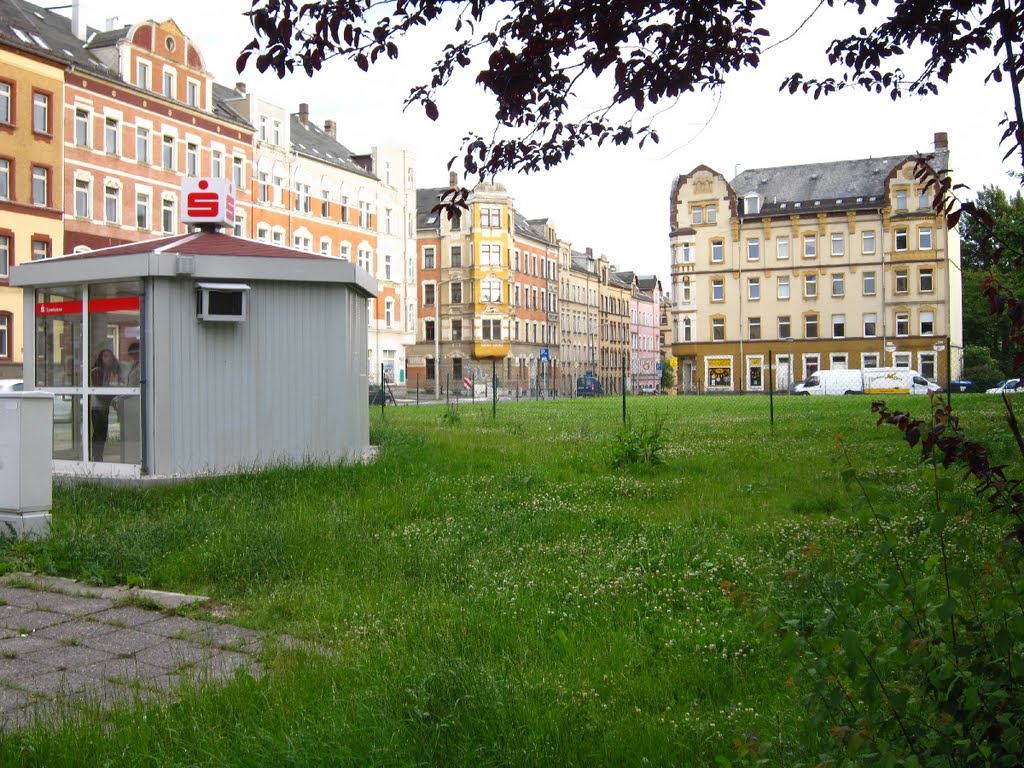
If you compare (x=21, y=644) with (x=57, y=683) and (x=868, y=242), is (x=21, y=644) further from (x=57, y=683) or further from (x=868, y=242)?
(x=868, y=242)

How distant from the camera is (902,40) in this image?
725cm

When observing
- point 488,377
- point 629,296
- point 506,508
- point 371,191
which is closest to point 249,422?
point 506,508

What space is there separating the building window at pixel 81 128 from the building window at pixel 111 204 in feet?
8.26

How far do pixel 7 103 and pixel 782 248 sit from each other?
6102 cm

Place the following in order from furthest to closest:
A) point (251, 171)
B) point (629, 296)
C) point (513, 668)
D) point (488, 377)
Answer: point (629, 296) → point (488, 377) → point (251, 171) → point (513, 668)

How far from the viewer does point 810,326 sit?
86875 mm

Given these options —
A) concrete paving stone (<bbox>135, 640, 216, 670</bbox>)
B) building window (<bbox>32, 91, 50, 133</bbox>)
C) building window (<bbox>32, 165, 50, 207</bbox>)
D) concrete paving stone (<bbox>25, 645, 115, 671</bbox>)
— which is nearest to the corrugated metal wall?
concrete paving stone (<bbox>25, 645, 115, 671</bbox>)

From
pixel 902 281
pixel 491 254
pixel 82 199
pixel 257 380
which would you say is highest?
pixel 491 254

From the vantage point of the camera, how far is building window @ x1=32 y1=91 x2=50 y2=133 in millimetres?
47688

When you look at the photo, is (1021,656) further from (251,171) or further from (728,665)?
(251,171)

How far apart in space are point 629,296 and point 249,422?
402 ft

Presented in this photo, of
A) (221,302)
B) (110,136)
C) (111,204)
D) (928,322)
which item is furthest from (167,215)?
(928,322)

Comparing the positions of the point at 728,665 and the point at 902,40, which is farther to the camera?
the point at 902,40

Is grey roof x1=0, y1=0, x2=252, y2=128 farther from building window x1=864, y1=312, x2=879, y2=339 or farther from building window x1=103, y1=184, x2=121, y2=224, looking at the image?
building window x1=864, y1=312, x2=879, y2=339
